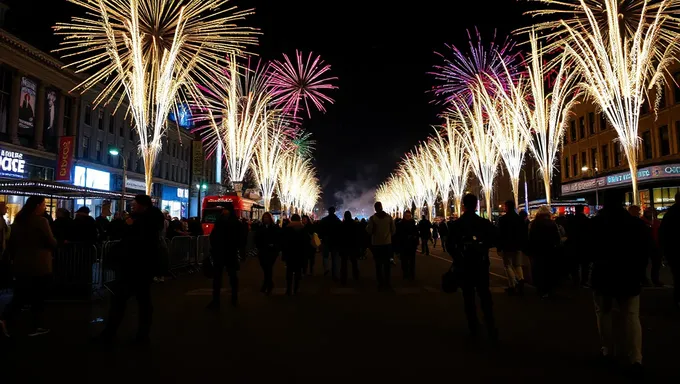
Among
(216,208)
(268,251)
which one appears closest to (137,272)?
(268,251)

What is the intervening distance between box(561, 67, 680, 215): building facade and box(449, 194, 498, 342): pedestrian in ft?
69.9

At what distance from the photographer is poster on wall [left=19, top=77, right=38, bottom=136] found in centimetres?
3170

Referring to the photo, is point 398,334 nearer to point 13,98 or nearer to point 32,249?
point 32,249

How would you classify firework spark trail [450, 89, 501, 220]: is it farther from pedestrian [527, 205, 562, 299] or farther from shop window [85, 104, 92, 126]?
shop window [85, 104, 92, 126]

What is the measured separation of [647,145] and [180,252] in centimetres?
3269

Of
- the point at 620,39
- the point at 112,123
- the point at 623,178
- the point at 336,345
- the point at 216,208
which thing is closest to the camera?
the point at 336,345

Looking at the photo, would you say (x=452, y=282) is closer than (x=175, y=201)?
Yes

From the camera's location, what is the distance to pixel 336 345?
19.9ft

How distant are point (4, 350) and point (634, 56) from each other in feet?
73.0

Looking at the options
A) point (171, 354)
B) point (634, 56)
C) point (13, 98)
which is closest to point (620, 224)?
point (171, 354)

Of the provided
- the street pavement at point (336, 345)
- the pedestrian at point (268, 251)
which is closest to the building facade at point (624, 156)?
the street pavement at point (336, 345)

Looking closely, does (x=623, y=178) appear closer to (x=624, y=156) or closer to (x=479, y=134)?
(x=624, y=156)

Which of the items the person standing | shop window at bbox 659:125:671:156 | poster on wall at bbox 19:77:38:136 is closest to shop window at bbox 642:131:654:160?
shop window at bbox 659:125:671:156

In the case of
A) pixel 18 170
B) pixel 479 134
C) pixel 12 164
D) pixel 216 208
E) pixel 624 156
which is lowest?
pixel 216 208
